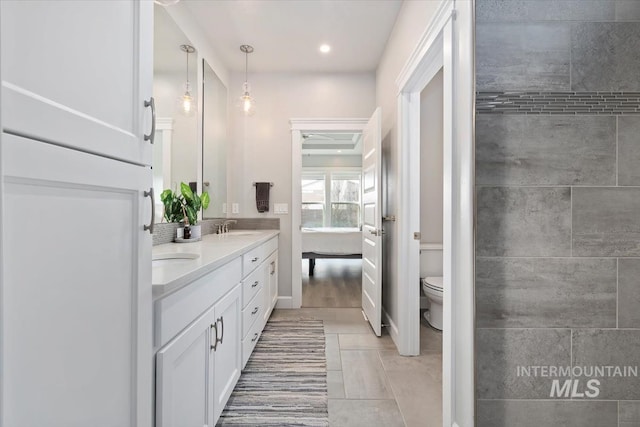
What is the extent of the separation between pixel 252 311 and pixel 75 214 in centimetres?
174

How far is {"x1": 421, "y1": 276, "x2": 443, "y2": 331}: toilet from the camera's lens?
8.83ft

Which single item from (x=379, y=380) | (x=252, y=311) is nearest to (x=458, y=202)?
(x=379, y=380)

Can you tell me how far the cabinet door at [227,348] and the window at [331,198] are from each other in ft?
21.3

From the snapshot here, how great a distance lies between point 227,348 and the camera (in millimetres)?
1683

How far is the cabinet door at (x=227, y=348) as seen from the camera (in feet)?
4.96

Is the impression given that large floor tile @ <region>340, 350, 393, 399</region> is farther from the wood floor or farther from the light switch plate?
the light switch plate

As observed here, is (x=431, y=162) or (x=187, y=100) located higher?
(x=187, y=100)

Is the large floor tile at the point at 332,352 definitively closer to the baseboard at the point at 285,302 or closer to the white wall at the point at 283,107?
the baseboard at the point at 285,302

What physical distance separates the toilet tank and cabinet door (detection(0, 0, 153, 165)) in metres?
2.88

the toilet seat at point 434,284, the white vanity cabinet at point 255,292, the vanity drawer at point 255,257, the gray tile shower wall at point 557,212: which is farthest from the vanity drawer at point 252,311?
the toilet seat at point 434,284

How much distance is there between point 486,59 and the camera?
4.18 feet

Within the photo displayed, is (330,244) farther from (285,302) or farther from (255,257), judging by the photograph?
(255,257)

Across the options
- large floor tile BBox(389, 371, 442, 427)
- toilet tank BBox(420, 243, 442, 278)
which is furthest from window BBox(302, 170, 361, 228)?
large floor tile BBox(389, 371, 442, 427)

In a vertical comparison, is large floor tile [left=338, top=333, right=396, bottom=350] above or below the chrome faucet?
below
